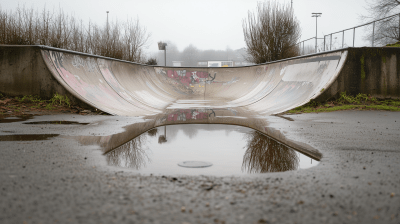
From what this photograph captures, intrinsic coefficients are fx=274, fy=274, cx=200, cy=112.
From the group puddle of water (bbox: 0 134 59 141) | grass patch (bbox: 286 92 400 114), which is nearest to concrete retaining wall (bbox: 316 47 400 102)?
grass patch (bbox: 286 92 400 114)

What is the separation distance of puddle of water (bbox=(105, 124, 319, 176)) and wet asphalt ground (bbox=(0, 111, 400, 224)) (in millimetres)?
212

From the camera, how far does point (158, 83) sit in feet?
48.0

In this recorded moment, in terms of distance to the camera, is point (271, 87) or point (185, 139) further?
point (271, 87)

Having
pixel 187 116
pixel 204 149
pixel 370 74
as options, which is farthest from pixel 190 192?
pixel 370 74

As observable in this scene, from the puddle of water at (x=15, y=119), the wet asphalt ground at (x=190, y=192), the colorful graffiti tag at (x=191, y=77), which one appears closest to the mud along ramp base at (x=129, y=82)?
the puddle of water at (x=15, y=119)

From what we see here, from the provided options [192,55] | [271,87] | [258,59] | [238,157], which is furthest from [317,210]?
[192,55]

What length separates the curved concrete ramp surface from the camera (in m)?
6.75

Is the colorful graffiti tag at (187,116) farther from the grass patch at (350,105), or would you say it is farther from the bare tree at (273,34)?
the bare tree at (273,34)

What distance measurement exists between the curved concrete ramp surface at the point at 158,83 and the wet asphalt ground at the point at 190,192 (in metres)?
3.98

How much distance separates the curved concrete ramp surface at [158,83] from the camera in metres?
6.75

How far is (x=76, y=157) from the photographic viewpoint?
2707mm

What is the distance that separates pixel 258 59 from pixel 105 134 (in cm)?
1618

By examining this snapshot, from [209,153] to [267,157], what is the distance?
2.14 feet

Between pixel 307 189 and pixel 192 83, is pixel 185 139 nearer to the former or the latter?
pixel 307 189
